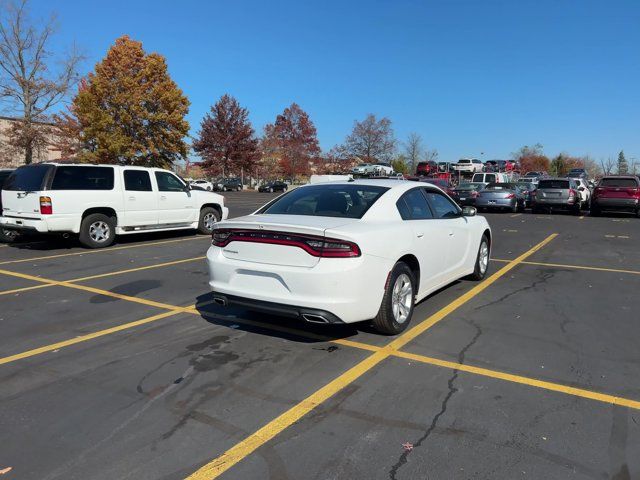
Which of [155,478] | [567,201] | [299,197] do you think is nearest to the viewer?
[155,478]

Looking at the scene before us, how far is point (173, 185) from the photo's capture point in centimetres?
1252

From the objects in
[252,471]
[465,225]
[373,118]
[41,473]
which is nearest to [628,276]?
[465,225]

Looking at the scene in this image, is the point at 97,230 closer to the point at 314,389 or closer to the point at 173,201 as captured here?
the point at 173,201

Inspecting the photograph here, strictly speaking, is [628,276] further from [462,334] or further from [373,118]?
[373,118]

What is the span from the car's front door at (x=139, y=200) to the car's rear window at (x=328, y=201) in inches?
271

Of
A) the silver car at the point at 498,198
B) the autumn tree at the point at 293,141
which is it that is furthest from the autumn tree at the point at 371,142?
the silver car at the point at 498,198

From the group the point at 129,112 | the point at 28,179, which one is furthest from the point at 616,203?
the point at 129,112

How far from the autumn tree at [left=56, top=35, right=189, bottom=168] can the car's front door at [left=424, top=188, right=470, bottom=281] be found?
3341 cm

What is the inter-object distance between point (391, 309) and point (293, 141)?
71521mm

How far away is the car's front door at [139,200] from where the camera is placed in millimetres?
11344

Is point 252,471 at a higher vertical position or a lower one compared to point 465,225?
lower

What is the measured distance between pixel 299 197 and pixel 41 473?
360 centimetres

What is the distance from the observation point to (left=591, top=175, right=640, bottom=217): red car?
19.8 m

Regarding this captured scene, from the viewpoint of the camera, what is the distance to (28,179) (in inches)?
402
